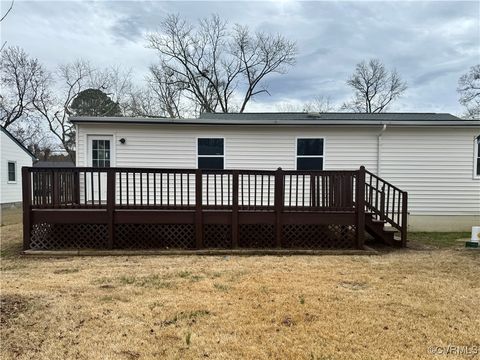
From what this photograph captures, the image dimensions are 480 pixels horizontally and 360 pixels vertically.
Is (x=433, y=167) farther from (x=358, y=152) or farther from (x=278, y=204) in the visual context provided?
(x=278, y=204)

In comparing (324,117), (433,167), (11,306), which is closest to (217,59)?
(324,117)

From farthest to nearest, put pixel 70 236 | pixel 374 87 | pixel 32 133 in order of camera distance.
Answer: pixel 374 87
pixel 32 133
pixel 70 236

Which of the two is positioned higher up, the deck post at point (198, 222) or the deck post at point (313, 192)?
the deck post at point (313, 192)

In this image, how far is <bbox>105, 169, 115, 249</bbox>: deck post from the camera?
6.59m

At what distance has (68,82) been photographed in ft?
100

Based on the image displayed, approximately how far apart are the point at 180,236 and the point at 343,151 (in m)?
4.91

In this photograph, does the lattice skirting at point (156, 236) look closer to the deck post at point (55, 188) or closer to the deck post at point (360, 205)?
the deck post at point (55, 188)

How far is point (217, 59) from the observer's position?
29.3 m

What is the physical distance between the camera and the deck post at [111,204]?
6.59 meters

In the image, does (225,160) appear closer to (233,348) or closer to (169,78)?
(233,348)

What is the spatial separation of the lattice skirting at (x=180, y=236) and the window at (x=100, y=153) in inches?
96.5

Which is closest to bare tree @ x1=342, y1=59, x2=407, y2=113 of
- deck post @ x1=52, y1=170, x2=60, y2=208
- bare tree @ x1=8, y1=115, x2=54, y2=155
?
bare tree @ x1=8, y1=115, x2=54, y2=155


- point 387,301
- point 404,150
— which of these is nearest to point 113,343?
point 387,301

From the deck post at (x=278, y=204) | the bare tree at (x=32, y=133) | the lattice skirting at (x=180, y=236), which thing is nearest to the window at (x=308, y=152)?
the lattice skirting at (x=180, y=236)
